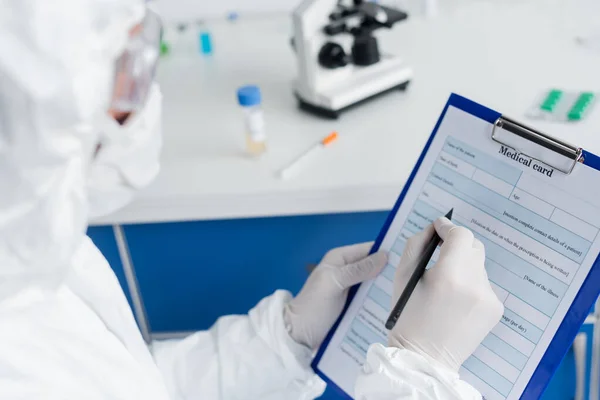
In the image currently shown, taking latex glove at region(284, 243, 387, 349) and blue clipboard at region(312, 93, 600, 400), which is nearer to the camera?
blue clipboard at region(312, 93, 600, 400)

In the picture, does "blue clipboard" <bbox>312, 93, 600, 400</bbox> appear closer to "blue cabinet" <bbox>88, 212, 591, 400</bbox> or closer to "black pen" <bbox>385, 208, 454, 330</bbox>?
Result: "black pen" <bbox>385, 208, 454, 330</bbox>

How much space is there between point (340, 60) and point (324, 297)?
47cm

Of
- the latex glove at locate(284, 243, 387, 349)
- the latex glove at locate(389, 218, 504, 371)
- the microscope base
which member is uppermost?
the microscope base

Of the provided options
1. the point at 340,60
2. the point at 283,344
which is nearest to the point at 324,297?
the point at 283,344

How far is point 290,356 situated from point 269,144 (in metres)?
0.39

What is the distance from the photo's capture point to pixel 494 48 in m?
1.38

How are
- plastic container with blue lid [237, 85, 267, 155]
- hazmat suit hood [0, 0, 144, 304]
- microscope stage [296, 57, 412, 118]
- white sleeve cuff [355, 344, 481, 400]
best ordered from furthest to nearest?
microscope stage [296, 57, 412, 118] < plastic container with blue lid [237, 85, 267, 155] < white sleeve cuff [355, 344, 481, 400] < hazmat suit hood [0, 0, 144, 304]

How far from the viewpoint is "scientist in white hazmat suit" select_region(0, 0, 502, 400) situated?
20.2 inches

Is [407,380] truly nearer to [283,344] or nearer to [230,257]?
[283,344]

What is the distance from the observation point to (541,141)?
749 mm

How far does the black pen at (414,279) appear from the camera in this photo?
2.54 ft

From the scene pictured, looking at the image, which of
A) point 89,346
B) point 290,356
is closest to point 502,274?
point 290,356

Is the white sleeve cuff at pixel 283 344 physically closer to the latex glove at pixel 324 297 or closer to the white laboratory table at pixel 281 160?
the latex glove at pixel 324 297

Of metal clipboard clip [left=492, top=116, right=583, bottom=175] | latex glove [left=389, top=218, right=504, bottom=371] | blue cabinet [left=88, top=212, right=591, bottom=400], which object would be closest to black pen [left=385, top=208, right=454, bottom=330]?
latex glove [left=389, top=218, right=504, bottom=371]
